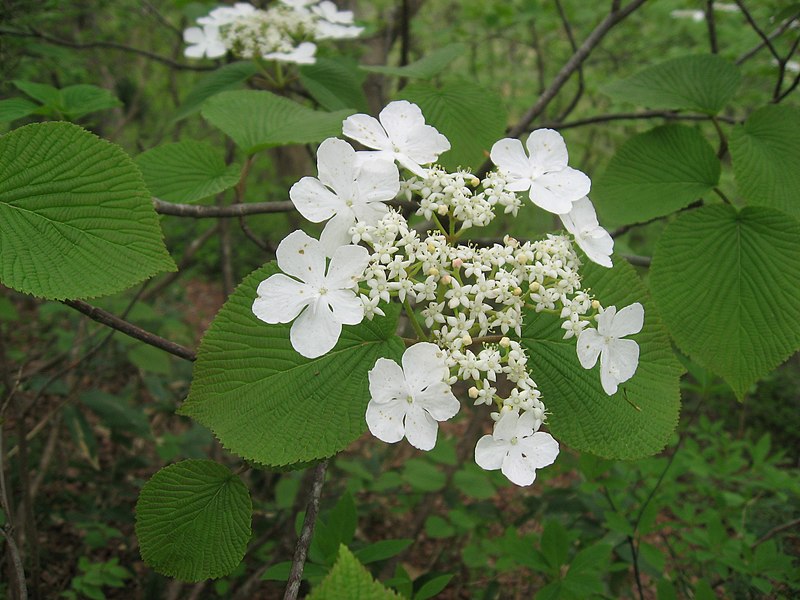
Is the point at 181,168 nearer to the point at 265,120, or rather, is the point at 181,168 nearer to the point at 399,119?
the point at 265,120

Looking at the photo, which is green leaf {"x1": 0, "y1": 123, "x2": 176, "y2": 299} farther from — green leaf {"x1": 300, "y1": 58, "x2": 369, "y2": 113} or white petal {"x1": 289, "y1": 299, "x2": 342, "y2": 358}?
green leaf {"x1": 300, "y1": 58, "x2": 369, "y2": 113}

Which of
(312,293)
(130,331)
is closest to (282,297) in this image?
(312,293)

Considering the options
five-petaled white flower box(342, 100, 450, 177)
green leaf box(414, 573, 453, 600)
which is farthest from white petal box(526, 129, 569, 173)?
green leaf box(414, 573, 453, 600)

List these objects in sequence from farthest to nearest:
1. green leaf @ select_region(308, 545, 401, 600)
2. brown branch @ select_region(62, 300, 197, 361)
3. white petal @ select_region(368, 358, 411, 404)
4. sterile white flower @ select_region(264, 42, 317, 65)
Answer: sterile white flower @ select_region(264, 42, 317, 65), brown branch @ select_region(62, 300, 197, 361), white petal @ select_region(368, 358, 411, 404), green leaf @ select_region(308, 545, 401, 600)

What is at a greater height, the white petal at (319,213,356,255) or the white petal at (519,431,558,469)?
the white petal at (319,213,356,255)

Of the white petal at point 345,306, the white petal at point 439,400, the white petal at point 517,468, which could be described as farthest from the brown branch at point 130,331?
the white petal at point 517,468

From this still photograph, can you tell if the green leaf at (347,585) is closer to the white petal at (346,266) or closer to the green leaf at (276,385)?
the green leaf at (276,385)
